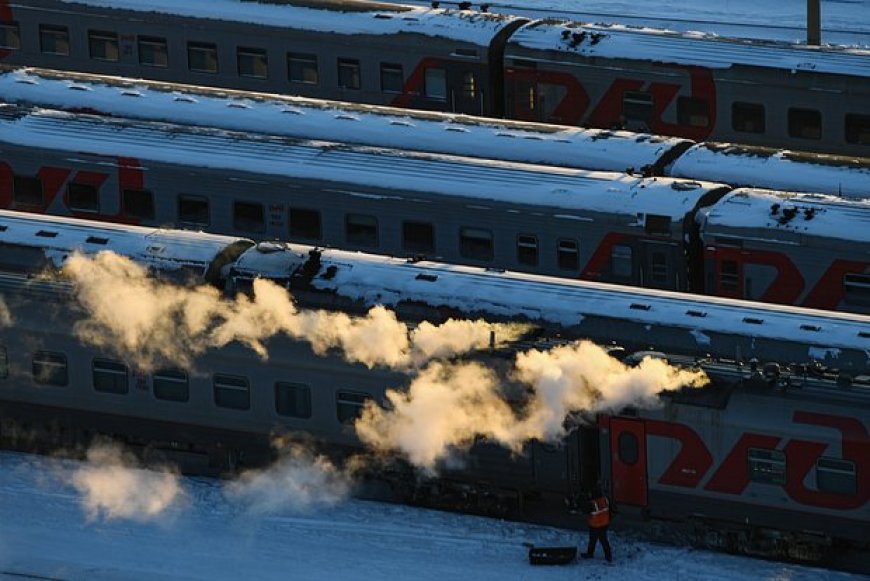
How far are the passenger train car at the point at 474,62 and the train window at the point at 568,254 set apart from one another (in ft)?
31.7

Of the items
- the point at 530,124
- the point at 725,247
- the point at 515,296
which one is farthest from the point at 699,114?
the point at 515,296

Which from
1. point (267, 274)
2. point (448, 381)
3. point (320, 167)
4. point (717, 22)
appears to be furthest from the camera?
point (717, 22)

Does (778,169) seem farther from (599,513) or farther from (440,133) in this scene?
(599,513)

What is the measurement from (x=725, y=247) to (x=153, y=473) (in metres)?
12.1

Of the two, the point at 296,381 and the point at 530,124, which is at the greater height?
the point at 530,124

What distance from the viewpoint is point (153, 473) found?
45.6 meters

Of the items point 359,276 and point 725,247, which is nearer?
point 359,276

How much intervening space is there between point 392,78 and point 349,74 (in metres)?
1.24

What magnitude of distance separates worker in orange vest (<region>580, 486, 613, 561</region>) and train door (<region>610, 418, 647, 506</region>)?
0.65 metres

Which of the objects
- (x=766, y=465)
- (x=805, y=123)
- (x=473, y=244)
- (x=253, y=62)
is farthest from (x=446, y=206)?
(x=253, y=62)

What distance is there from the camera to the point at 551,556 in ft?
135

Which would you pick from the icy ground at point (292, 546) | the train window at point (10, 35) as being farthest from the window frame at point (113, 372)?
the train window at point (10, 35)

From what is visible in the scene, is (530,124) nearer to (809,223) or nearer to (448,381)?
(809,223)

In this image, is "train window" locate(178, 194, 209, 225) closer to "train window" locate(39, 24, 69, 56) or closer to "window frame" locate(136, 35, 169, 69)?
"window frame" locate(136, 35, 169, 69)
